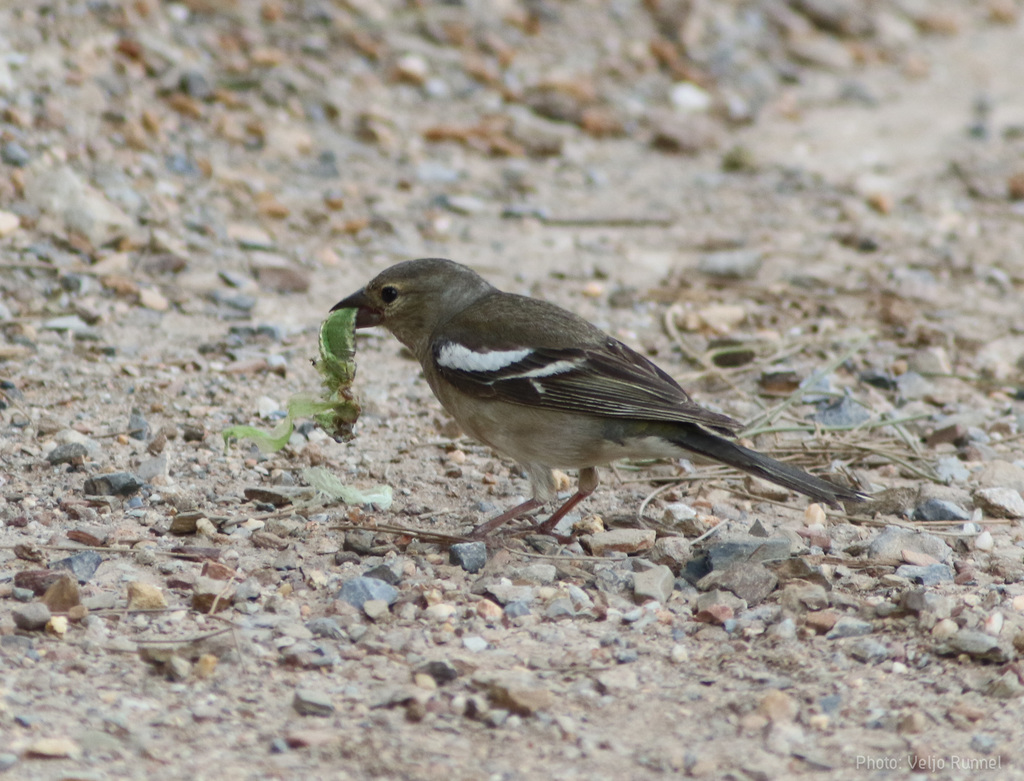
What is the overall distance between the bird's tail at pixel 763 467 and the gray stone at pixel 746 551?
0.24m

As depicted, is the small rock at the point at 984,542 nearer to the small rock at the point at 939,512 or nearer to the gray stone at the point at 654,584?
the small rock at the point at 939,512

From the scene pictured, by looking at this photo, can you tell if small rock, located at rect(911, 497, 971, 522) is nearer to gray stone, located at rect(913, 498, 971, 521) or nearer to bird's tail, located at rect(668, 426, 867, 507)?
gray stone, located at rect(913, 498, 971, 521)

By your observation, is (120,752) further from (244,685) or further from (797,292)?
(797,292)

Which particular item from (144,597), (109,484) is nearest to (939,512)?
(144,597)

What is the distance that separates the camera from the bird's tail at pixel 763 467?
4.31 metres

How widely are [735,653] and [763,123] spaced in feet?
24.4

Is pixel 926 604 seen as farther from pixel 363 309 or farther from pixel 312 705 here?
pixel 363 309

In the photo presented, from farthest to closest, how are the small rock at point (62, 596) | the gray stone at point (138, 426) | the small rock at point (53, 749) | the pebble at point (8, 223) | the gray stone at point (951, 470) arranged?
the pebble at point (8, 223)
the gray stone at point (951, 470)
the gray stone at point (138, 426)
the small rock at point (62, 596)
the small rock at point (53, 749)

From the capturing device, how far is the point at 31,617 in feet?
12.0

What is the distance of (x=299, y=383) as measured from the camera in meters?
5.94

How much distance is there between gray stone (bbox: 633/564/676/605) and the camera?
13.8ft

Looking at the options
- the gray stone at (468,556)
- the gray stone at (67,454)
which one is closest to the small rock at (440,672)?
the gray stone at (468,556)

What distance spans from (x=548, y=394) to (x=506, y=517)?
53 centimetres

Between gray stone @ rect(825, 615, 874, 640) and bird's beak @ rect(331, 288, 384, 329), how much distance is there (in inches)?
97.0
